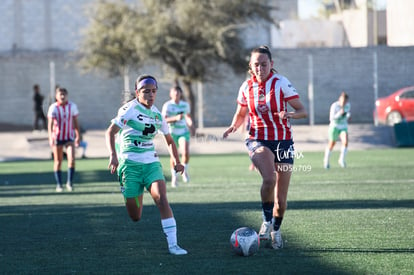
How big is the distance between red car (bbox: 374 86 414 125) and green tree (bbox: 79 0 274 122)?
6114mm

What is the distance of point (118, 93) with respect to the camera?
136ft

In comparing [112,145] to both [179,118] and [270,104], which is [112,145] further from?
[179,118]

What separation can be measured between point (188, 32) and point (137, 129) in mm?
26865

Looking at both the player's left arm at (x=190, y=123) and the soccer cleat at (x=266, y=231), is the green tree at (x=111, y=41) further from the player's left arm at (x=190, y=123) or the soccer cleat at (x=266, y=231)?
the soccer cleat at (x=266, y=231)

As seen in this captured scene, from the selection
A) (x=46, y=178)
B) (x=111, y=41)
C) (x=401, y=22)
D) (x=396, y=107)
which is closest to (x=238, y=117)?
(x=46, y=178)

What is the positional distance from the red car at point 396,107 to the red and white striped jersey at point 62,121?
2034 centimetres

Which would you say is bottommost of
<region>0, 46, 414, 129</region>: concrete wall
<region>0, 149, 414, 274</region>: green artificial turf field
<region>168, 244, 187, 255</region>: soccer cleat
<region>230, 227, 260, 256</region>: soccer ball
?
<region>0, 149, 414, 274</region>: green artificial turf field

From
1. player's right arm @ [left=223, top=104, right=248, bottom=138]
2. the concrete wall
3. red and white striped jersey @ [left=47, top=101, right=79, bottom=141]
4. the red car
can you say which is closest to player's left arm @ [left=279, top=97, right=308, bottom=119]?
player's right arm @ [left=223, top=104, right=248, bottom=138]

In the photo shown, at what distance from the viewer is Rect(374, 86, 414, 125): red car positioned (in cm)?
3506

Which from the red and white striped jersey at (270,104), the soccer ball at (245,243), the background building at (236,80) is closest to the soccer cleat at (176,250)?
the soccer ball at (245,243)

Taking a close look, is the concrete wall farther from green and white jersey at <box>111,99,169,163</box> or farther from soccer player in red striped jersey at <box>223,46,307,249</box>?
soccer player in red striped jersey at <box>223,46,307,249</box>

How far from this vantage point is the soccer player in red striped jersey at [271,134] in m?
9.27

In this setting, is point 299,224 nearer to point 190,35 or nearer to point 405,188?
point 405,188

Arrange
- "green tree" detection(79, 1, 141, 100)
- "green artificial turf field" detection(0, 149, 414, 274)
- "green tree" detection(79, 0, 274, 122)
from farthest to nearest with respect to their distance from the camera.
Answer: "green tree" detection(79, 1, 141, 100)
"green tree" detection(79, 0, 274, 122)
"green artificial turf field" detection(0, 149, 414, 274)
